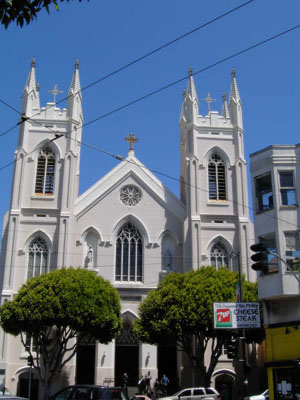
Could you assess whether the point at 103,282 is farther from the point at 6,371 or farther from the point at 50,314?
the point at 6,371

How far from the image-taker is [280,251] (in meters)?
20.4

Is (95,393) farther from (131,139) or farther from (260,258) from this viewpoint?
(131,139)

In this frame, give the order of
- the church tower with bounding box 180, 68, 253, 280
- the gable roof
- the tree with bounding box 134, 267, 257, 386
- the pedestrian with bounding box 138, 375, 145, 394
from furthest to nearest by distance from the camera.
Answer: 1. the gable roof
2. the church tower with bounding box 180, 68, 253, 280
3. the pedestrian with bounding box 138, 375, 145, 394
4. the tree with bounding box 134, 267, 257, 386

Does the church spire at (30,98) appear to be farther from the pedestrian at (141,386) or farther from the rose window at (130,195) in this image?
the pedestrian at (141,386)

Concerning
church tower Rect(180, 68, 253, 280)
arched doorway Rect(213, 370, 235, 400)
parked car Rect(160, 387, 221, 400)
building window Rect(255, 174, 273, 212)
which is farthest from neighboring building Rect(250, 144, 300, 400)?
arched doorway Rect(213, 370, 235, 400)

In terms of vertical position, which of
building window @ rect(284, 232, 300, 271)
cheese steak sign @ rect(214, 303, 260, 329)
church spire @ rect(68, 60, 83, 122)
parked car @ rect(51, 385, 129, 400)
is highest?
church spire @ rect(68, 60, 83, 122)

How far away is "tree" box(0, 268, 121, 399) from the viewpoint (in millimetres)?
29859

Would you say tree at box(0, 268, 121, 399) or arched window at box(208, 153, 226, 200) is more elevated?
arched window at box(208, 153, 226, 200)

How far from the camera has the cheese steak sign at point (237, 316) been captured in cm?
1953

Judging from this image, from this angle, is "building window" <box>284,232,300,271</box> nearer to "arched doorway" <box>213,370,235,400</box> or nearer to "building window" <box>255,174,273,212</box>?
"building window" <box>255,174,273,212</box>

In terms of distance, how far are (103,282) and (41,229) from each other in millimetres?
8160

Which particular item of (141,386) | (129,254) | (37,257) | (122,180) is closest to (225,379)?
(141,386)

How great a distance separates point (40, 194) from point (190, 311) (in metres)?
15.7

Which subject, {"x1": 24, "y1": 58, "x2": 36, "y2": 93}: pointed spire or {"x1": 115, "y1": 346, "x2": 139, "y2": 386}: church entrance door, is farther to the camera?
{"x1": 24, "y1": 58, "x2": 36, "y2": 93}: pointed spire
